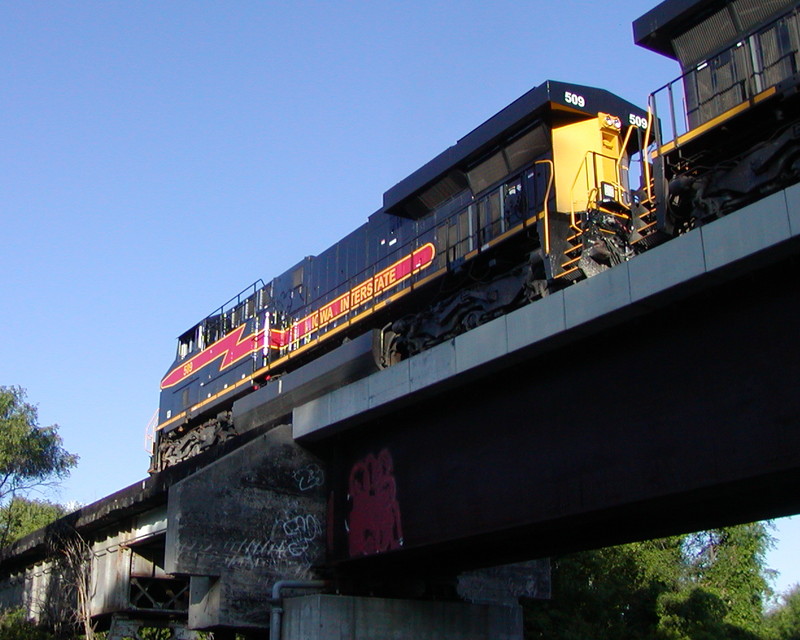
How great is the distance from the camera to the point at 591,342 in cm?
1019

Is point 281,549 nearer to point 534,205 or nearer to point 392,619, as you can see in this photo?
point 392,619

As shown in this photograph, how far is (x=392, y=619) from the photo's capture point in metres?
13.6

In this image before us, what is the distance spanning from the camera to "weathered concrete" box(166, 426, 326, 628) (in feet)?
41.2

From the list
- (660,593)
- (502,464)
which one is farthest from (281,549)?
(660,593)

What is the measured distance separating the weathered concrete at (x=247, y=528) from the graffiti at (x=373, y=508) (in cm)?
75

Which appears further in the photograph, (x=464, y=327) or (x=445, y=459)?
(x=464, y=327)

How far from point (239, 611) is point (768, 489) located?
726 cm

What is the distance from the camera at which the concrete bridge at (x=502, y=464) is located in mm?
8602

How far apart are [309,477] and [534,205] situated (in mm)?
5336

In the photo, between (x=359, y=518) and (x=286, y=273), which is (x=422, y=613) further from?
(x=286, y=273)

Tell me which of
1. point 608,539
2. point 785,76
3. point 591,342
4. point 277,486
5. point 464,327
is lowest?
point 608,539

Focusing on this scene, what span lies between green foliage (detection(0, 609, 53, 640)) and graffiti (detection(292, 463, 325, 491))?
923cm

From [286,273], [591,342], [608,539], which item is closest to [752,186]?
[591,342]

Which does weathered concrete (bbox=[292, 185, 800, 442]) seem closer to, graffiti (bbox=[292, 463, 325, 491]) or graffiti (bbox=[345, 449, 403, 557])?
graffiti (bbox=[345, 449, 403, 557])
